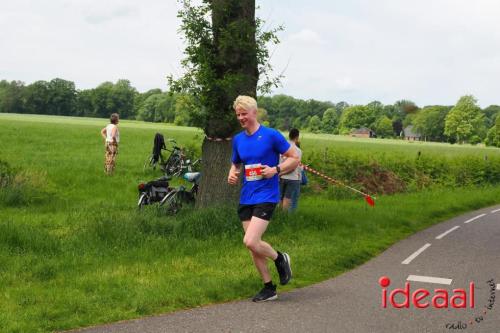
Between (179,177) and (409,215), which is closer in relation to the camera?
(409,215)

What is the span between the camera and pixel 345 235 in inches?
437

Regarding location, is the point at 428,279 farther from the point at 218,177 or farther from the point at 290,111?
the point at 290,111

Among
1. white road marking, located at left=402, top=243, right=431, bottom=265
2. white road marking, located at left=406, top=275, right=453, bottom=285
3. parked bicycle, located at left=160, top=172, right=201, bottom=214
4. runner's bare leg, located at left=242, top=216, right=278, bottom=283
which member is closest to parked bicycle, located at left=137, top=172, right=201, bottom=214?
parked bicycle, located at left=160, top=172, right=201, bottom=214

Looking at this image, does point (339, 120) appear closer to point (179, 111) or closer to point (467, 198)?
point (467, 198)

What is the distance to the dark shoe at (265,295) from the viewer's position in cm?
654

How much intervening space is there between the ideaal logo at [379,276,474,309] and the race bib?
2.07 m

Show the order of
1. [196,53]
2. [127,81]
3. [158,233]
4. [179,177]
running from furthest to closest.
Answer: [127,81], [179,177], [196,53], [158,233]

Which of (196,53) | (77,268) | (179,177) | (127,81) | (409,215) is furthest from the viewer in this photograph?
(127,81)

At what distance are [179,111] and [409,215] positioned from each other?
7240 mm

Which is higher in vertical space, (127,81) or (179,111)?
(127,81)

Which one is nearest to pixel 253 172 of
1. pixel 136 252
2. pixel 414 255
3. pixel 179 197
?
pixel 136 252

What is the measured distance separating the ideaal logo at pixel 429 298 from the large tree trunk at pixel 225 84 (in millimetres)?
4395

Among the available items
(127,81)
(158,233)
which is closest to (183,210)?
(158,233)

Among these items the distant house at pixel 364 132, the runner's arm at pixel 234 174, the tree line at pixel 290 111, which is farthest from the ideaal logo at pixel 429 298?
the distant house at pixel 364 132
